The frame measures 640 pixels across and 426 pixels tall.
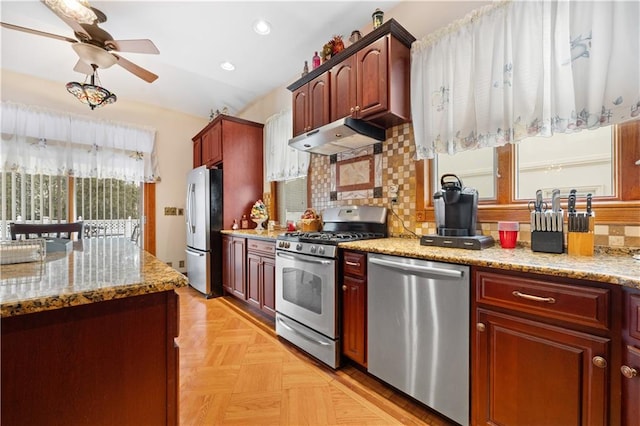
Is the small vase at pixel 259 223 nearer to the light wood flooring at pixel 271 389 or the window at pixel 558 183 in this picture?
the light wood flooring at pixel 271 389

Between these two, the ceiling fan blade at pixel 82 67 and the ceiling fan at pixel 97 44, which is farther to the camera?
the ceiling fan blade at pixel 82 67

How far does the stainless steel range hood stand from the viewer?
7.02 ft

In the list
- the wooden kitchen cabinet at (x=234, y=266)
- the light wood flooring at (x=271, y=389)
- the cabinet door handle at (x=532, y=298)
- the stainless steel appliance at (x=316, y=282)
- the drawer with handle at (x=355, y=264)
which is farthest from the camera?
the wooden kitchen cabinet at (x=234, y=266)

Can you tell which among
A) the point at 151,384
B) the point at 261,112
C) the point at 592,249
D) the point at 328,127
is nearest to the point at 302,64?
the point at 261,112

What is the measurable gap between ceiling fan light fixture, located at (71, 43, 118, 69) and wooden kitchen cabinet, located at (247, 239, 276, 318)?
2.04 meters

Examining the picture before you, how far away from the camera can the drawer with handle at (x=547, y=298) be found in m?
0.98

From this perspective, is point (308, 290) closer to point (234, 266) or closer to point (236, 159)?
point (234, 266)

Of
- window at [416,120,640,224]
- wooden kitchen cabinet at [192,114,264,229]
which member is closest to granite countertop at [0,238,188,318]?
window at [416,120,640,224]

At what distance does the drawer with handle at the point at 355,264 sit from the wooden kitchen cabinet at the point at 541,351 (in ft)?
2.18

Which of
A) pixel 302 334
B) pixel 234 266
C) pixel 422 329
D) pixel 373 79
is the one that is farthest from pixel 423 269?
pixel 234 266

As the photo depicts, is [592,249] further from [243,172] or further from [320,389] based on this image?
[243,172]

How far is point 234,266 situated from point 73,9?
2.54m

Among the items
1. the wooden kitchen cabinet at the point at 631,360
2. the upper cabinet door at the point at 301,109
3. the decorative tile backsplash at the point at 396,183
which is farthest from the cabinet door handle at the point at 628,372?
the upper cabinet door at the point at 301,109

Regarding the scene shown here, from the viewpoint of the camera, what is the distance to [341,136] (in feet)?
7.61
